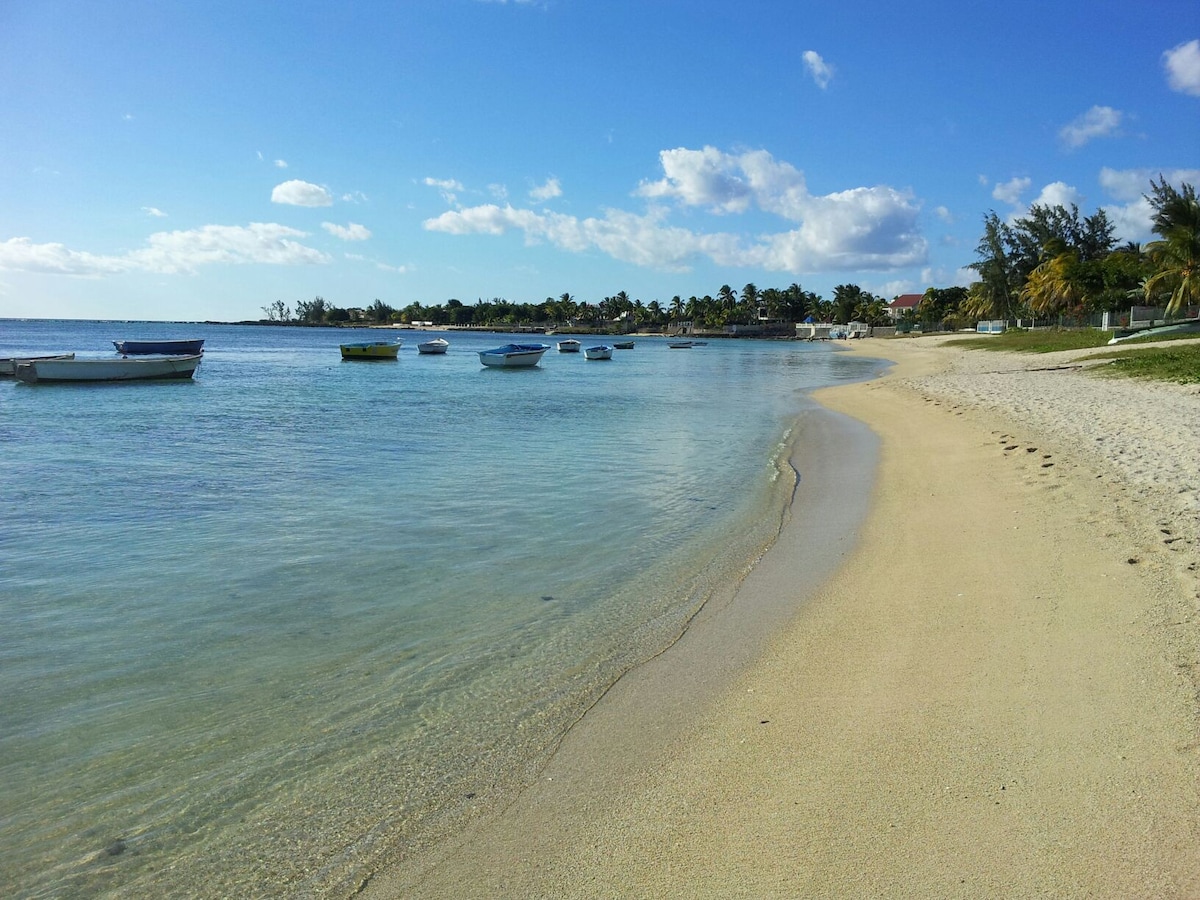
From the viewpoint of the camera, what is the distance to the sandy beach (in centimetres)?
376

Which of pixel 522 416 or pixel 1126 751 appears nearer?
pixel 1126 751

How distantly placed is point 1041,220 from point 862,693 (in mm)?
105840

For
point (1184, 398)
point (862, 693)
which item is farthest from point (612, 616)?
point (1184, 398)

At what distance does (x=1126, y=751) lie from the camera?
177 inches

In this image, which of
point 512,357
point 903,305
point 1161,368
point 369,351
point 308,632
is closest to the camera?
point 308,632

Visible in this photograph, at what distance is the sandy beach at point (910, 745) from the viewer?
3.76 meters

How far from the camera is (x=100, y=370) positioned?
42031 mm

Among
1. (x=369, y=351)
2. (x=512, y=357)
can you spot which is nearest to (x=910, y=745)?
(x=512, y=357)

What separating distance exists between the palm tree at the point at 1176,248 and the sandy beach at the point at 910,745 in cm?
5298

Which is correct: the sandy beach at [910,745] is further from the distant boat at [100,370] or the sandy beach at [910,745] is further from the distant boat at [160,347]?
the distant boat at [160,347]

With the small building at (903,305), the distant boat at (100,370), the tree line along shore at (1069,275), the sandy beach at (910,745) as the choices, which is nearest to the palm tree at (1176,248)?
the tree line along shore at (1069,275)

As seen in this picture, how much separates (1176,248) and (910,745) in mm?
60794

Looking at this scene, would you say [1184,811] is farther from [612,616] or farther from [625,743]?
[612,616]

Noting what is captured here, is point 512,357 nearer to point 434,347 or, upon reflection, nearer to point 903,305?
point 434,347
